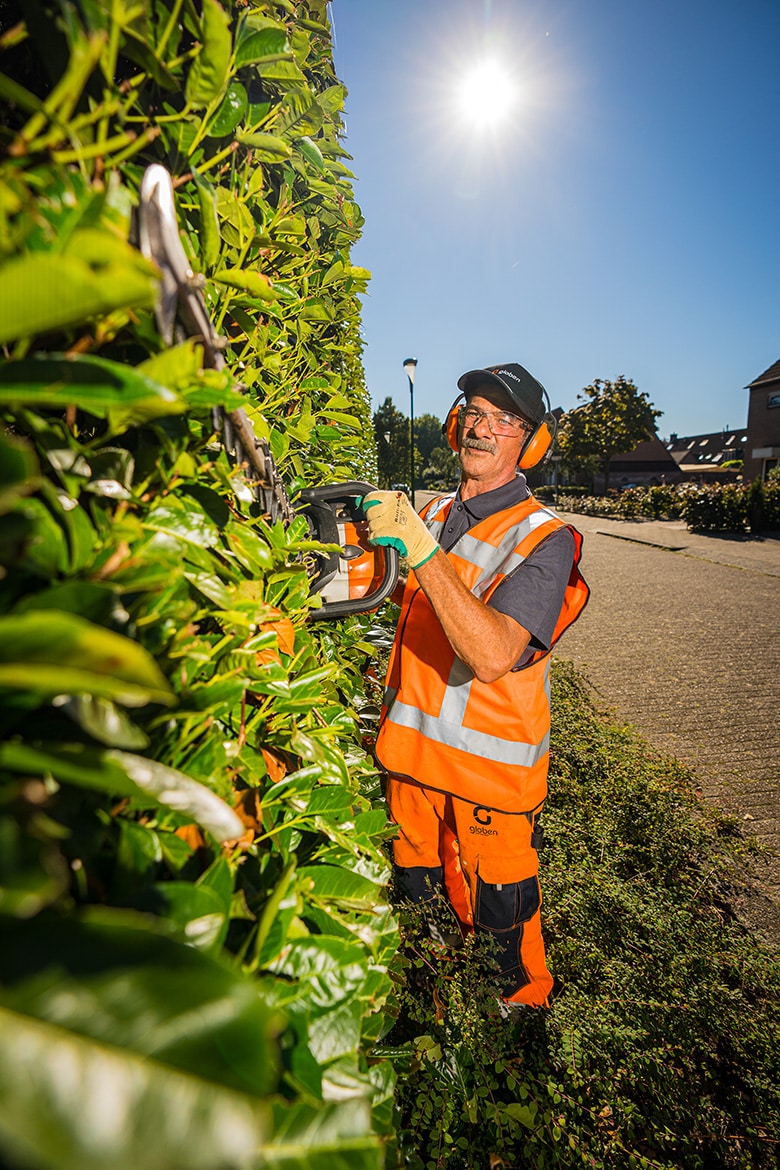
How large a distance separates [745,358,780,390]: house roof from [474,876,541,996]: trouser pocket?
3641cm

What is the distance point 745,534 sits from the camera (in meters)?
20.2

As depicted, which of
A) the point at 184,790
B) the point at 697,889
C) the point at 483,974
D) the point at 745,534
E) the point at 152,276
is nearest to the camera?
the point at 152,276

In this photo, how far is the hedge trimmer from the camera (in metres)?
0.55

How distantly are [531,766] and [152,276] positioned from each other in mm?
2336

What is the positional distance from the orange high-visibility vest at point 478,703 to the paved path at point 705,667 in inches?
80.1

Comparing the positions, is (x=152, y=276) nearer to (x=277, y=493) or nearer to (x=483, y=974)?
(x=277, y=493)

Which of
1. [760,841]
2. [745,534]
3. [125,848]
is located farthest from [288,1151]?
[745,534]

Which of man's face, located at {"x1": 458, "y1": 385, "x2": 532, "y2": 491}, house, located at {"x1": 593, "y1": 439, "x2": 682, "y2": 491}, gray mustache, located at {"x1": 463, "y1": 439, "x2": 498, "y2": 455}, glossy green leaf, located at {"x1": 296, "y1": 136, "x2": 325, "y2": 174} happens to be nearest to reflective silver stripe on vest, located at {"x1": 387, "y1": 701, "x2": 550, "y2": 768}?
man's face, located at {"x1": 458, "y1": 385, "x2": 532, "y2": 491}

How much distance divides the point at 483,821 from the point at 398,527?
4.61 ft

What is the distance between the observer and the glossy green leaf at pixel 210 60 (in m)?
0.66

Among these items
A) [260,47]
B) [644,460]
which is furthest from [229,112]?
[644,460]

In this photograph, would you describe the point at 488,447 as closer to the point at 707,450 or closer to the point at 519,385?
the point at 519,385

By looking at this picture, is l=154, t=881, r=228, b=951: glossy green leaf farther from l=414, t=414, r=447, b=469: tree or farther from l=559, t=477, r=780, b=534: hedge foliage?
l=414, t=414, r=447, b=469: tree

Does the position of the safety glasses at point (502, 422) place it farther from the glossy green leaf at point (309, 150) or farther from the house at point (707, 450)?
the house at point (707, 450)
